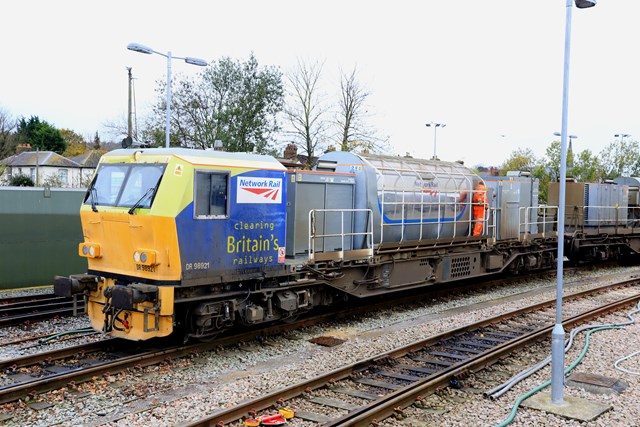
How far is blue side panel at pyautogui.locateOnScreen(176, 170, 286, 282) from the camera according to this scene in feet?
29.6

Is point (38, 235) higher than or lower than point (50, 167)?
lower

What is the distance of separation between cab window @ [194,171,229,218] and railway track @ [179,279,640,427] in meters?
3.15

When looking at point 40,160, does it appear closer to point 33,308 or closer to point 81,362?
point 33,308

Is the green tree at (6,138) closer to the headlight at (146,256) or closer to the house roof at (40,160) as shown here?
the house roof at (40,160)

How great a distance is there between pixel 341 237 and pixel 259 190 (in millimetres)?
3033

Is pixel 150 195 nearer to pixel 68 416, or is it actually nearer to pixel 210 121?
pixel 68 416

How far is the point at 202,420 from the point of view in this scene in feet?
21.3

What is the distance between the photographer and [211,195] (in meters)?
9.35

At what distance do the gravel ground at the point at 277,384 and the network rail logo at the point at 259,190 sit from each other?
8.67 feet

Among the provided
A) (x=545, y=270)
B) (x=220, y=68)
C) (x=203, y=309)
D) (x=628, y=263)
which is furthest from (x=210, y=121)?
(x=203, y=309)

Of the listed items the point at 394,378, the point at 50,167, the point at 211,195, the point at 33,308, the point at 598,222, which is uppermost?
the point at 50,167

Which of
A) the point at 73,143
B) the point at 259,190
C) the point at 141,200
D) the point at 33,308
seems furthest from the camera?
the point at 73,143

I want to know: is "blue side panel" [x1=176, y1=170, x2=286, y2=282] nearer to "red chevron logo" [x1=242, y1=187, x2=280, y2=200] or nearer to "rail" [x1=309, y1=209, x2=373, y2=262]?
"red chevron logo" [x1=242, y1=187, x2=280, y2=200]

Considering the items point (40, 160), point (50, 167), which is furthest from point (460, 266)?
point (40, 160)
